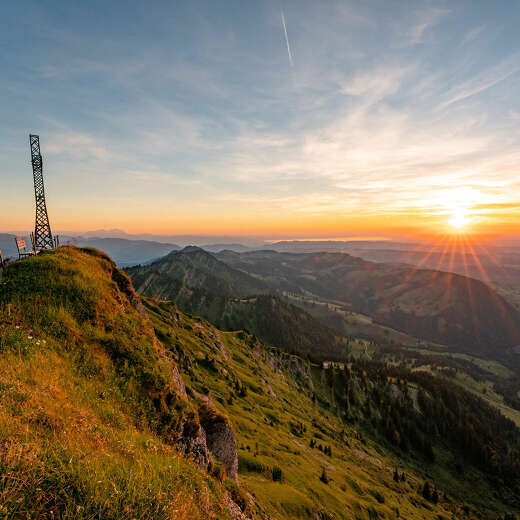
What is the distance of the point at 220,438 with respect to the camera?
19406 mm

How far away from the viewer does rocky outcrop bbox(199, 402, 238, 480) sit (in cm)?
1881

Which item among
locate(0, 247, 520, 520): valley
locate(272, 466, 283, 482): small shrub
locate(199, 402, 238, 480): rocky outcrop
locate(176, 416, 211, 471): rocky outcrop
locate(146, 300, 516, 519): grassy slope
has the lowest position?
locate(146, 300, 516, 519): grassy slope

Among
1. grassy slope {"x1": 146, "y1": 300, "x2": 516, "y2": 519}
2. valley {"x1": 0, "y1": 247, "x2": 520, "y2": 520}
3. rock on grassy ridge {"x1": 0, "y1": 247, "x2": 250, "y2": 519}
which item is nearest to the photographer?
rock on grassy ridge {"x1": 0, "y1": 247, "x2": 250, "y2": 519}

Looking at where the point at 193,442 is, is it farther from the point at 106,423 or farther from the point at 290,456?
the point at 290,456

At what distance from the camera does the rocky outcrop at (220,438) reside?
18.8 metres

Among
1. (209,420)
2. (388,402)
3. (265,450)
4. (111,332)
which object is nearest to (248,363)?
(265,450)

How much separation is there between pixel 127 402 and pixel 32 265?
12.4 metres

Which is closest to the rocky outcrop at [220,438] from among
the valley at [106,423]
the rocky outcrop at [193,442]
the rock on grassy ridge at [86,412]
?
the valley at [106,423]

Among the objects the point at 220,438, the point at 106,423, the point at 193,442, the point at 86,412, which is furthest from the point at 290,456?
the point at 86,412

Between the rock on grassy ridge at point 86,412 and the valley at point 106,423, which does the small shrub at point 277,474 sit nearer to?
the valley at point 106,423

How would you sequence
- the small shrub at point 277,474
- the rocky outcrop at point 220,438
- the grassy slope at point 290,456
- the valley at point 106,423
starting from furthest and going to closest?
the grassy slope at point 290,456
the small shrub at point 277,474
the rocky outcrop at point 220,438
the valley at point 106,423

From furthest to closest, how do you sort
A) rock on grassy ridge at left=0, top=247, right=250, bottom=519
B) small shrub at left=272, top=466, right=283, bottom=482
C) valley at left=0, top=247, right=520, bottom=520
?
small shrub at left=272, top=466, right=283, bottom=482
valley at left=0, top=247, right=520, bottom=520
rock on grassy ridge at left=0, top=247, right=250, bottom=519

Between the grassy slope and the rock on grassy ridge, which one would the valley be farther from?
the grassy slope

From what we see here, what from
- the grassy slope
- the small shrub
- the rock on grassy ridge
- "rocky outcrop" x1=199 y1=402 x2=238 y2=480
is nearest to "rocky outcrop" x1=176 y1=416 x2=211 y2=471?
the rock on grassy ridge
